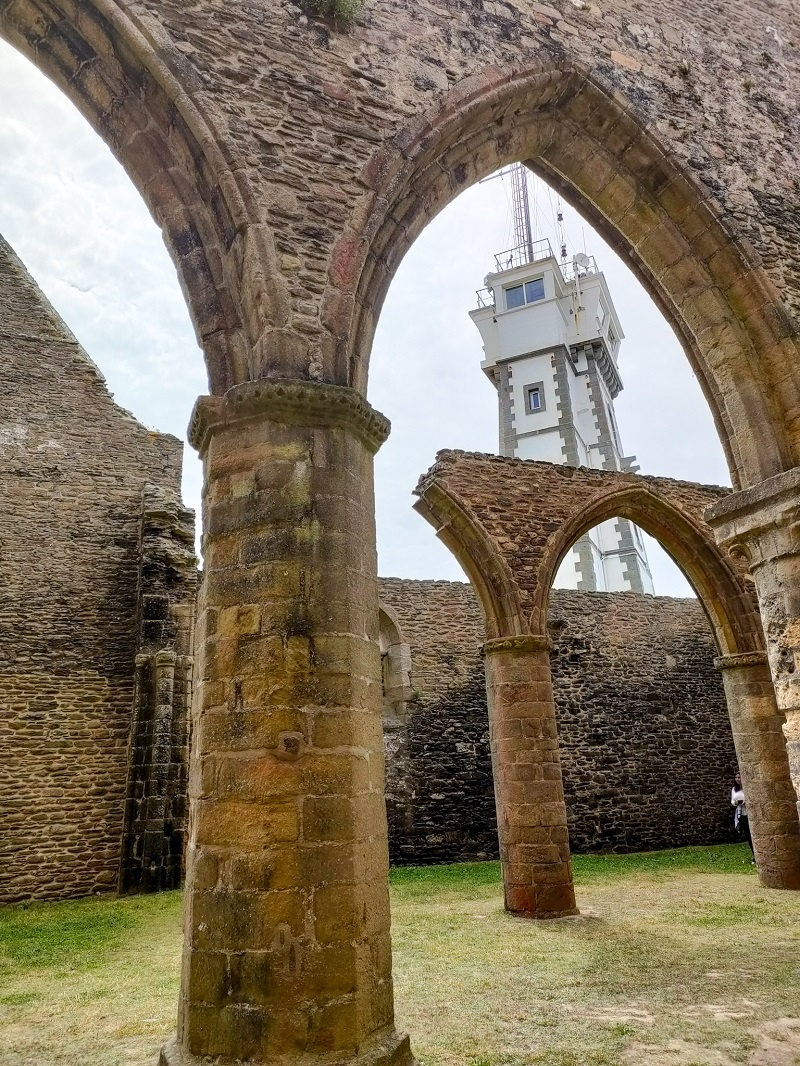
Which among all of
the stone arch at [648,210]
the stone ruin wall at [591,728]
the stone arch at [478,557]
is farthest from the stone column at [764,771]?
the stone arch at [648,210]

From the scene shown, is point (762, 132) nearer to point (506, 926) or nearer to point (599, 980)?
point (599, 980)

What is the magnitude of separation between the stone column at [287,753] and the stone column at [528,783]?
4677 mm

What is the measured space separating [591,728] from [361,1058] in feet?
37.5

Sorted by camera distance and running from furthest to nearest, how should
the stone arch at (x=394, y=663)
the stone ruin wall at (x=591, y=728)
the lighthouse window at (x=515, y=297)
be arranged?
the lighthouse window at (x=515, y=297) → the stone arch at (x=394, y=663) → the stone ruin wall at (x=591, y=728)

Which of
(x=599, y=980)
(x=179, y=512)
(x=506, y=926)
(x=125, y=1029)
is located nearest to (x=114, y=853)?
(x=179, y=512)

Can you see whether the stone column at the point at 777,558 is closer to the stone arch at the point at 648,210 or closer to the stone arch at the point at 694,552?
the stone arch at the point at 648,210

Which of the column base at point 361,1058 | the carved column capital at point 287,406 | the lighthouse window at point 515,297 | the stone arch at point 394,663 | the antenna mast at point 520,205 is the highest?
the antenna mast at point 520,205

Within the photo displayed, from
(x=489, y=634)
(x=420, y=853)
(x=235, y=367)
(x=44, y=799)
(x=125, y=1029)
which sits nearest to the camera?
(x=235, y=367)

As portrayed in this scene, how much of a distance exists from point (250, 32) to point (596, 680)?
11904 mm

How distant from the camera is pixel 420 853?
11758mm

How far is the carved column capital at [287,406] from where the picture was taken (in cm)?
323

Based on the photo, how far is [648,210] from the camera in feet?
16.9

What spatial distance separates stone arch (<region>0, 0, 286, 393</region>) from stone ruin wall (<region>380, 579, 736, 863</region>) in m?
9.57

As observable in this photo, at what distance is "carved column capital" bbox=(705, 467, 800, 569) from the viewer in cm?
414
